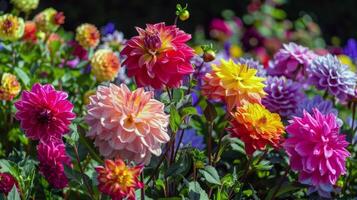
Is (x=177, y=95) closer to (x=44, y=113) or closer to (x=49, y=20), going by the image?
(x=44, y=113)

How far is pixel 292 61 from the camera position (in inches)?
73.5

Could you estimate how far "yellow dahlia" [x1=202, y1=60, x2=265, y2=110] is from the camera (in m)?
1.35

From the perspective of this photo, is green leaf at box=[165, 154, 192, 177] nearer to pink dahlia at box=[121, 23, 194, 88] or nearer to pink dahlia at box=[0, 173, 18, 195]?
pink dahlia at box=[121, 23, 194, 88]

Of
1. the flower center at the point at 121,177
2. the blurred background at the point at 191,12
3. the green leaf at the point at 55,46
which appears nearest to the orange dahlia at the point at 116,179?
the flower center at the point at 121,177

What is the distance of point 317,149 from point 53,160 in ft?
1.55

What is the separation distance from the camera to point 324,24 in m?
4.71

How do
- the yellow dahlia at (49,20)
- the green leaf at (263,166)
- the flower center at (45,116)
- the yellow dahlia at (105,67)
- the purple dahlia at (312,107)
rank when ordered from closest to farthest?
the flower center at (45,116) → the green leaf at (263,166) → the purple dahlia at (312,107) → the yellow dahlia at (105,67) → the yellow dahlia at (49,20)

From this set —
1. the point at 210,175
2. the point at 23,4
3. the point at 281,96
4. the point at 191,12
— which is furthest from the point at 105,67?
the point at 191,12

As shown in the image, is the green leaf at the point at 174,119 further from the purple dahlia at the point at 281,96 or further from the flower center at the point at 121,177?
the purple dahlia at the point at 281,96

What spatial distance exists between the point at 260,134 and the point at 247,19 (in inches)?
107

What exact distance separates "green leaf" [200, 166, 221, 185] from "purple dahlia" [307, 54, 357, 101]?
540 millimetres

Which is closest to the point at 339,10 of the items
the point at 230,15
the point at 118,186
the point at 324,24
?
the point at 324,24

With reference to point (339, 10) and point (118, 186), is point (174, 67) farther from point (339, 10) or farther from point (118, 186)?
point (339, 10)

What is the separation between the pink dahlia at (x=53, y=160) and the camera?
126 centimetres
